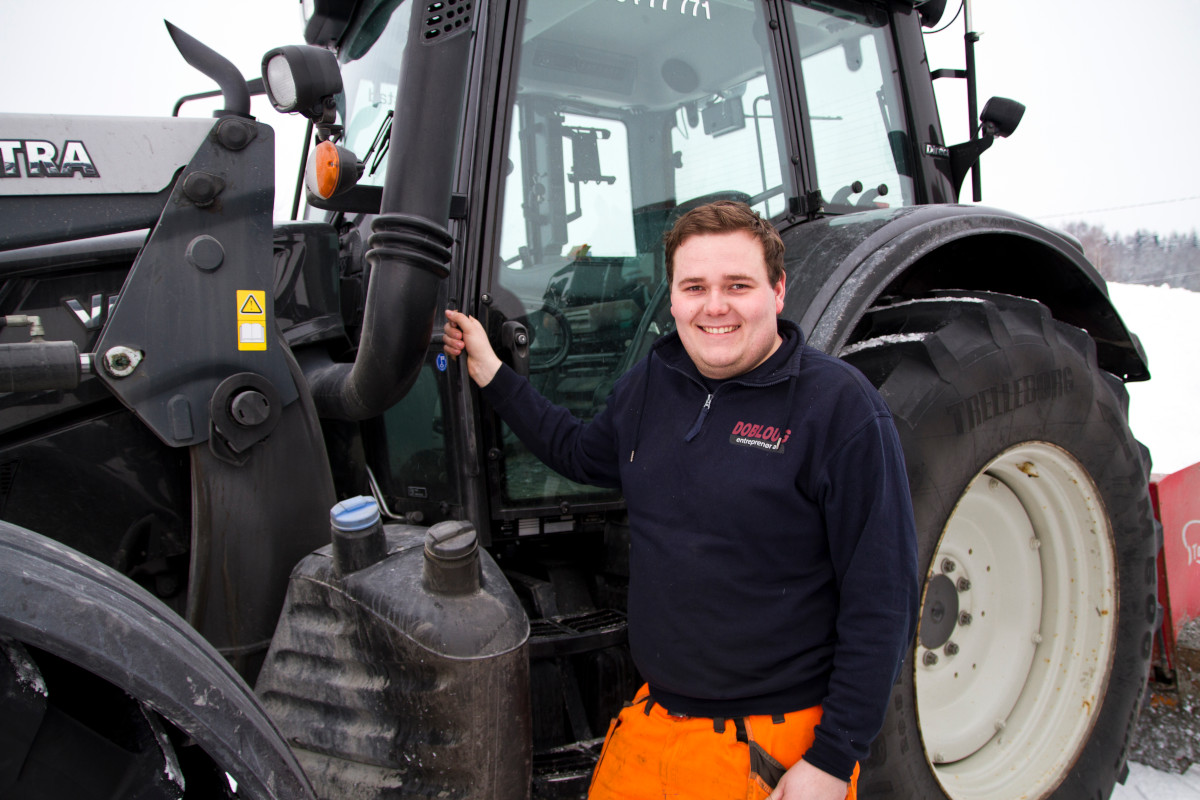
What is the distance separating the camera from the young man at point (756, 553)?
1.38 m

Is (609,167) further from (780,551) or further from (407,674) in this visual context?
(407,674)


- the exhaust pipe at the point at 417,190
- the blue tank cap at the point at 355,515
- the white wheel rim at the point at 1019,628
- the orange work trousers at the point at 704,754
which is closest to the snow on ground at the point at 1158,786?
the white wheel rim at the point at 1019,628

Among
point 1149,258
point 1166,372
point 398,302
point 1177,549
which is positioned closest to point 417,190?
point 398,302

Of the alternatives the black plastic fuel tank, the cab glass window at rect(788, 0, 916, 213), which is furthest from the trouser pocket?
the cab glass window at rect(788, 0, 916, 213)

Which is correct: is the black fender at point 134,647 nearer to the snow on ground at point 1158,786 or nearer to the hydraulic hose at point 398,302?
the hydraulic hose at point 398,302

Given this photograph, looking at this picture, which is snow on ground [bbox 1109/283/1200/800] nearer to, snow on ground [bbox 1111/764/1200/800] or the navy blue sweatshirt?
snow on ground [bbox 1111/764/1200/800]

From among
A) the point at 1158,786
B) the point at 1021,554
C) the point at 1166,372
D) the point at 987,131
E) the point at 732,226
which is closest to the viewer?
the point at 732,226

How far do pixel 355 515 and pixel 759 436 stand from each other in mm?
724

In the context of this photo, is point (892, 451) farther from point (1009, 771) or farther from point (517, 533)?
point (1009, 771)

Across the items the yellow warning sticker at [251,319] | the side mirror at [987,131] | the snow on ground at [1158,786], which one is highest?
the side mirror at [987,131]

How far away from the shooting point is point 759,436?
4.85 feet

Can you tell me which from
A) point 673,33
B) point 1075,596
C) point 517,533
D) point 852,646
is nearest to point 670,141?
point 673,33

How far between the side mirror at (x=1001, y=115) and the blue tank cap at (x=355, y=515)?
2138 millimetres

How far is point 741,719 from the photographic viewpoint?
1479mm
